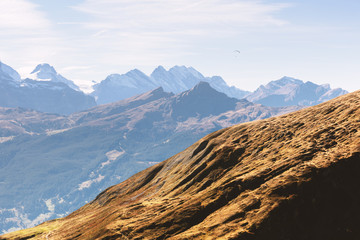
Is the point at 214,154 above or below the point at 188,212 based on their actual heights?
above

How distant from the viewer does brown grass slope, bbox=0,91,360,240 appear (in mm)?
78562

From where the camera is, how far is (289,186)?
8681 cm

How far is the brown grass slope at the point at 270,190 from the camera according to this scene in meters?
78.6

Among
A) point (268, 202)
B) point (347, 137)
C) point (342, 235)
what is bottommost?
point (342, 235)

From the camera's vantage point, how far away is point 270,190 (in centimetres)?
9006

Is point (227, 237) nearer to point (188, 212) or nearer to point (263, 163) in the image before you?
point (188, 212)

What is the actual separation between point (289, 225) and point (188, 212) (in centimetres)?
3960

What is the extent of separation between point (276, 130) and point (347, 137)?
1912 inches

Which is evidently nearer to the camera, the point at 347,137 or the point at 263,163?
the point at 347,137

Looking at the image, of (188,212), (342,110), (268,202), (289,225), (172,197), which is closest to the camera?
(289,225)

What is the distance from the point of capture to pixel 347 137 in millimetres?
96062

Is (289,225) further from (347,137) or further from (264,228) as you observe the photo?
(347,137)

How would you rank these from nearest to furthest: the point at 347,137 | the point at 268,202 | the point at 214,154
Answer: the point at 268,202, the point at 347,137, the point at 214,154

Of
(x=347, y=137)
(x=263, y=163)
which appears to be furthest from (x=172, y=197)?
(x=347, y=137)
